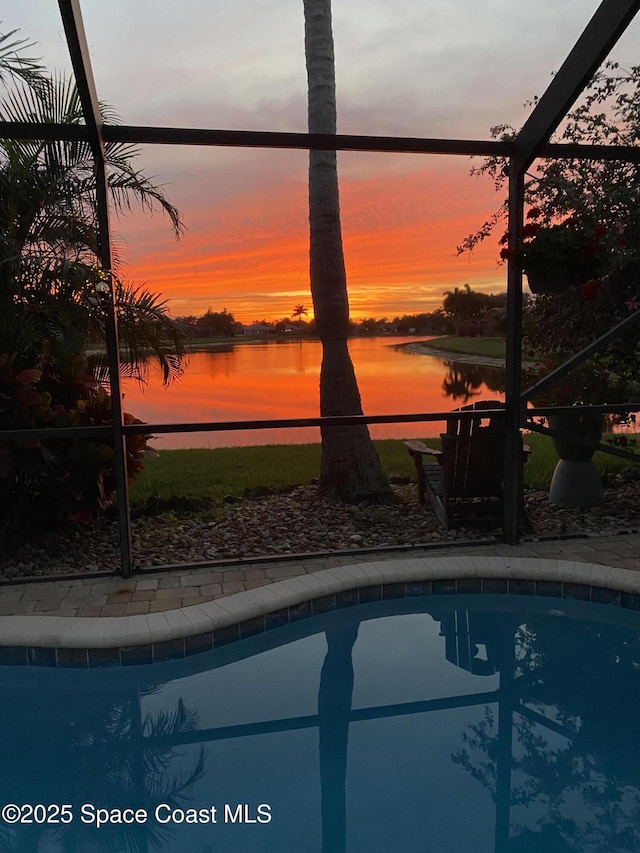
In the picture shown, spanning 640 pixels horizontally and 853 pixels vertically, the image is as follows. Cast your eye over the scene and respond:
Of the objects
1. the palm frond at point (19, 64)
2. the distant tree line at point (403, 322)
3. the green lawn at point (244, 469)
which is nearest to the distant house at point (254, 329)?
the distant tree line at point (403, 322)

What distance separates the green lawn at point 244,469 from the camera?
6.63 m

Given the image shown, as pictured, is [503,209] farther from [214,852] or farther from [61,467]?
[214,852]

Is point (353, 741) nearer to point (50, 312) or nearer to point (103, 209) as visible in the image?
point (103, 209)

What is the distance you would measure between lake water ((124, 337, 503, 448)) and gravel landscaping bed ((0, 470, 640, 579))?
1380mm

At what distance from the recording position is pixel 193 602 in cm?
372

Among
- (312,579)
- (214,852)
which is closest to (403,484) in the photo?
(312,579)

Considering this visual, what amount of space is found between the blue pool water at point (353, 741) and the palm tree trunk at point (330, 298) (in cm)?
229

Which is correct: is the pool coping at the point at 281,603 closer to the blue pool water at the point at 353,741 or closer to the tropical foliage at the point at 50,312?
the blue pool water at the point at 353,741

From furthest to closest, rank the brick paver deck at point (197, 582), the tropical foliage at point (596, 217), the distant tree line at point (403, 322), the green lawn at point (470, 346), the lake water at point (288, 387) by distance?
the green lawn at point (470, 346) → the lake water at point (288, 387) → the distant tree line at point (403, 322) → the tropical foliage at point (596, 217) → the brick paver deck at point (197, 582)

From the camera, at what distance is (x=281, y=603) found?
12.1ft

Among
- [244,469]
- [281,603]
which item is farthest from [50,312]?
[244,469]

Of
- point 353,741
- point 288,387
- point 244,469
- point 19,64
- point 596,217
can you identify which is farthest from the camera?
point 288,387

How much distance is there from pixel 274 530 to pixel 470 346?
30.1 feet

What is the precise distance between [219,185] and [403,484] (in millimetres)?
4241
